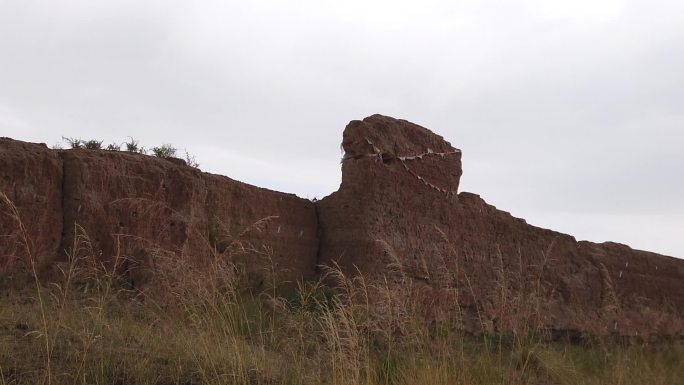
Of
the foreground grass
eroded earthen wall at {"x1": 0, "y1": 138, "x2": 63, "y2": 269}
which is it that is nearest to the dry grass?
the foreground grass

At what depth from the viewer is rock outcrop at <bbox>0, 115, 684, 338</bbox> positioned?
5750 mm

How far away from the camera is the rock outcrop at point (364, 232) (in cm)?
575

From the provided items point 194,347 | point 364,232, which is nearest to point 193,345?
point 194,347

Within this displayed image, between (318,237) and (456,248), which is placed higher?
(456,248)

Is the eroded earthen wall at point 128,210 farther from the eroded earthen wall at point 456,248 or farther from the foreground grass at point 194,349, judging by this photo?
the eroded earthen wall at point 456,248

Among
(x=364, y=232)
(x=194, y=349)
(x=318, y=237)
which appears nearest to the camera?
(x=194, y=349)

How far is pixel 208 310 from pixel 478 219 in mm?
5544

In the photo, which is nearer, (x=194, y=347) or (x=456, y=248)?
(x=194, y=347)

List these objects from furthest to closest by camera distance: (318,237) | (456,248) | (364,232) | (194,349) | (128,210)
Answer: (456,248) → (318,237) → (364,232) → (128,210) → (194,349)

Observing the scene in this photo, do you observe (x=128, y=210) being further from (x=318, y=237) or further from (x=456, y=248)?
(x=456, y=248)

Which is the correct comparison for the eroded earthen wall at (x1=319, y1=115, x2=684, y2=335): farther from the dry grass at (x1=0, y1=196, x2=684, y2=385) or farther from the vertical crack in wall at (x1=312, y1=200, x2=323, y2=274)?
the dry grass at (x1=0, y1=196, x2=684, y2=385)

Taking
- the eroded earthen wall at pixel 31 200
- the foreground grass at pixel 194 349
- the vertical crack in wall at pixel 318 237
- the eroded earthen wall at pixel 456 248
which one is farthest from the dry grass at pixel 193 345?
the vertical crack in wall at pixel 318 237

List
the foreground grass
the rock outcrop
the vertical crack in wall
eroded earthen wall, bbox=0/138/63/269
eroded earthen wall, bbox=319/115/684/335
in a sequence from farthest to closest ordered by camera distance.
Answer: the vertical crack in wall → eroded earthen wall, bbox=319/115/684/335 → the rock outcrop → eroded earthen wall, bbox=0/138/63/269 → the foreground grass

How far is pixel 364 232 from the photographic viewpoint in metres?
7.66
